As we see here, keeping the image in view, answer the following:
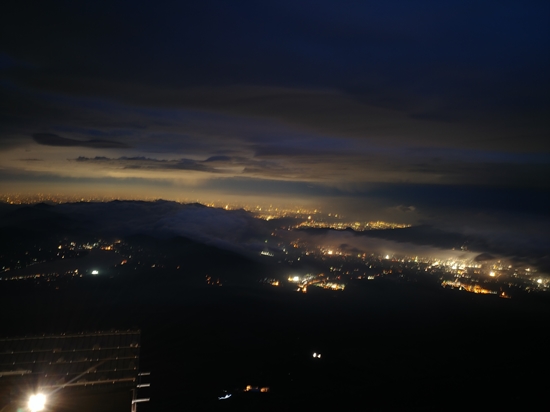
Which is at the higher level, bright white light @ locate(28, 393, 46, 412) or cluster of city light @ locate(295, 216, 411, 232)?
cluster of city light @ locate(295, 216, 411, 232)

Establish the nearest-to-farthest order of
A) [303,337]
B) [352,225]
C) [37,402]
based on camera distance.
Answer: [37,402]
[303,337]
[352,225]

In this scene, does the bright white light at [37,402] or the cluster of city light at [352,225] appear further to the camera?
the cluster of city light at [352,225]

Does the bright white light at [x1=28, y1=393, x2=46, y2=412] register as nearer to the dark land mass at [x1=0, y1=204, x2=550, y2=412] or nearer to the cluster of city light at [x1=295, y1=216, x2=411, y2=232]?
the dark land mass at [x1=0, y1=204, x2=550, y2=412]

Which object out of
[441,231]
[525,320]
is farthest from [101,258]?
[441,231]

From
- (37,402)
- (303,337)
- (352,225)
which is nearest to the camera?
(37,402)

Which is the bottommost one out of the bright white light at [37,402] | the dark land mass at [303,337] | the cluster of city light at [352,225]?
the dark land mass at [303,337]

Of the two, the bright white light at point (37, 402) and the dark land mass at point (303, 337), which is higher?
the bright white light at point (37, 402)

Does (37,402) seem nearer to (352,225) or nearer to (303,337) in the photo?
(303,337)

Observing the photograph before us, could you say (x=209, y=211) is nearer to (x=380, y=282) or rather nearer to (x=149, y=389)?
(x=380, y=282)

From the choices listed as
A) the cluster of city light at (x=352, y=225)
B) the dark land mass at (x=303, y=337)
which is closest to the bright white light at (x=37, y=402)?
the dark land mass at (x=303, y=337)

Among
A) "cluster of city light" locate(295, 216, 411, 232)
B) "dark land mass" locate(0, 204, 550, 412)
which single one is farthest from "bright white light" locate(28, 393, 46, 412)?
"cluster of city light" locate(295, 216, 411, 232)

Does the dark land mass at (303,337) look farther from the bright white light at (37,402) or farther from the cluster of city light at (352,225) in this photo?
the cluster of city light at (352,225)

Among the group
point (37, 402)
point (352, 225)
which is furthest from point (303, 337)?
point (352, 225)
